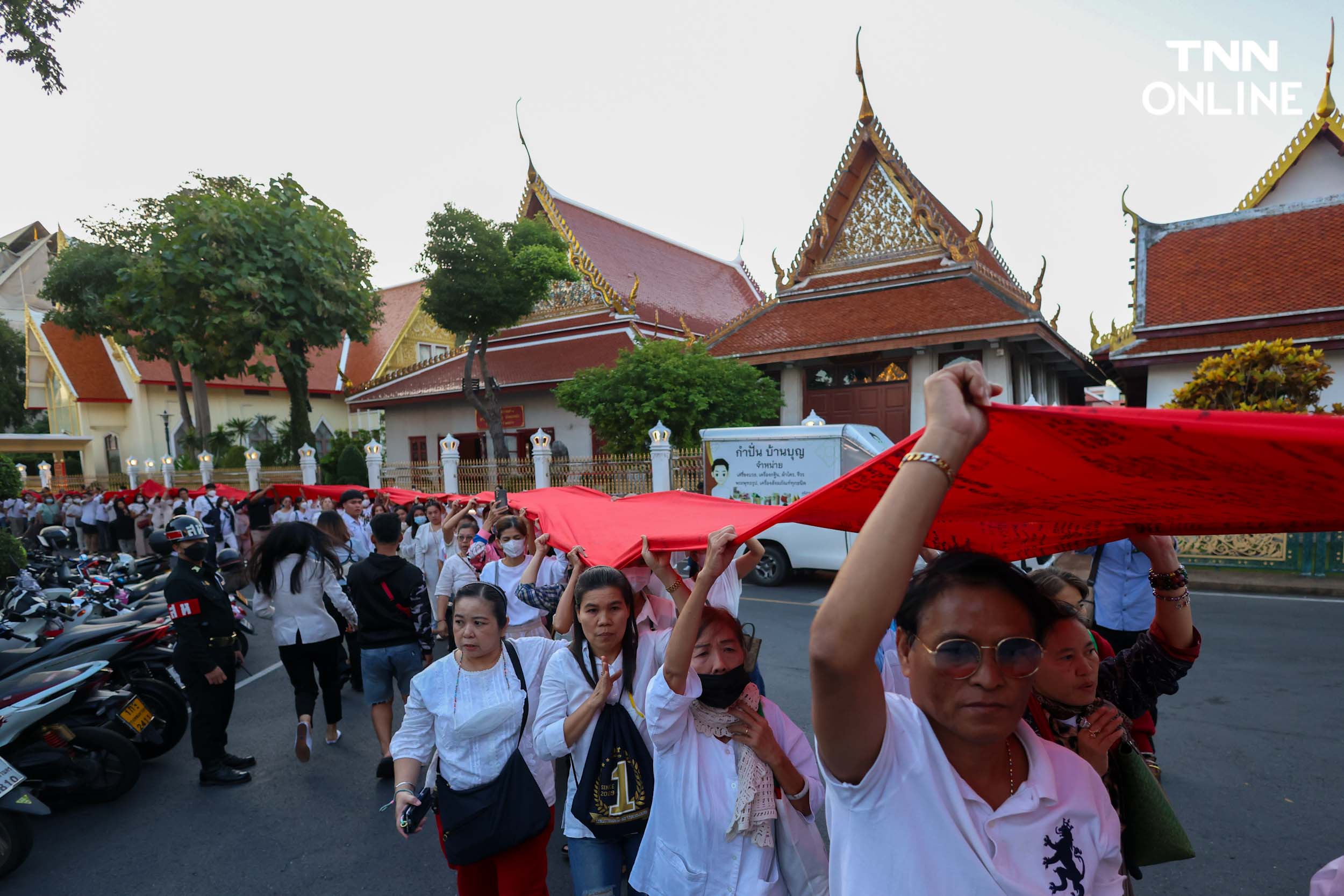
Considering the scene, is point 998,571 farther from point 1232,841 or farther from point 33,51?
point 33,51

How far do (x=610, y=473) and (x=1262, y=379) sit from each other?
10624mm

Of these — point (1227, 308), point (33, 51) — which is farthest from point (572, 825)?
point (1227, 308)

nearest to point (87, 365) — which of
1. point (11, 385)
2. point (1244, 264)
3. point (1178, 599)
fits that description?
point (11, 385)

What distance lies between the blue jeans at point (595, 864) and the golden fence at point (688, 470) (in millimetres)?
10632

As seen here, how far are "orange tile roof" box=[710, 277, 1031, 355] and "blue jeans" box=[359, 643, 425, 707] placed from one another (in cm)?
1177

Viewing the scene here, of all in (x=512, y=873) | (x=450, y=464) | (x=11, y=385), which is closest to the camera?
(x=512, y=873)

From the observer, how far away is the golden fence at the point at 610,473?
1388cm

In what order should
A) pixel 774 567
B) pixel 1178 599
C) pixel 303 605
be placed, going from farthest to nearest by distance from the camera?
1. pixel 774 567
2. pixel 303 605
3. pixel 1178 599

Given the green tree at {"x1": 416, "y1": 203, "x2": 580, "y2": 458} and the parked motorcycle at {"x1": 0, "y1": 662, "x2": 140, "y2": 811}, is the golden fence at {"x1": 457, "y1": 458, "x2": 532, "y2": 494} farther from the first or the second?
the parked motorcycle at {"x1": 0, "y1": 662, "x2": 140, "y2": 811}

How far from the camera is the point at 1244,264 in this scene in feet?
44.1


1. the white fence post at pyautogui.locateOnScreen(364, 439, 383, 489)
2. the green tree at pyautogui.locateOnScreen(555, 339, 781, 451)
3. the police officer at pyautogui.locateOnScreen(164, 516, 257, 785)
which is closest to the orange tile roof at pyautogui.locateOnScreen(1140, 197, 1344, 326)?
the green tree at pyautogui.locateOnScreen(555, 339, 781, 451)

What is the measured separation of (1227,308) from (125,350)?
1506 inches

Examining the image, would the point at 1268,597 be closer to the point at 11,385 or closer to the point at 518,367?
the point at 518,367

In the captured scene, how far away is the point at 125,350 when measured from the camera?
30.5 metres
